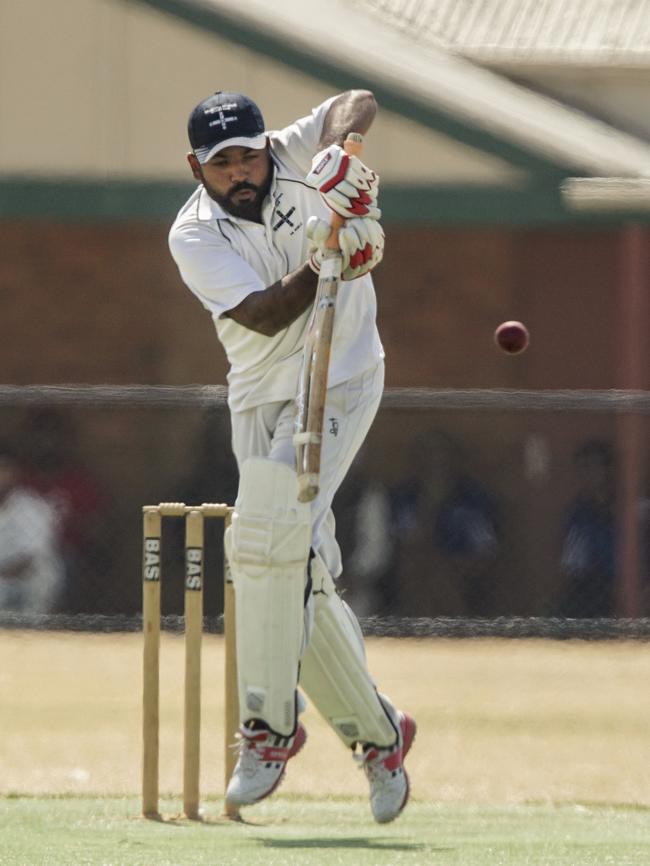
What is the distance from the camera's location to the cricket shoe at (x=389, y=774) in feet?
17.9

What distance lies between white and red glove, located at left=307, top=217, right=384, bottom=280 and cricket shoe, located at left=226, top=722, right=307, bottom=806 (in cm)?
119

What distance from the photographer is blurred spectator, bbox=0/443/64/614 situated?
28.9ft

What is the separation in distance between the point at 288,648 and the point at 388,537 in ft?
13.5

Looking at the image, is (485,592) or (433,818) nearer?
(433,818)

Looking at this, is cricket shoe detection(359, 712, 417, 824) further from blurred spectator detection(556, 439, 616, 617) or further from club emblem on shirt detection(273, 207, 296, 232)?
blurred spectator detection(556, 439, 616, 617)

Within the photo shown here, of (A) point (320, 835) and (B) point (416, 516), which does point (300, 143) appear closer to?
(A) point (320, 835)

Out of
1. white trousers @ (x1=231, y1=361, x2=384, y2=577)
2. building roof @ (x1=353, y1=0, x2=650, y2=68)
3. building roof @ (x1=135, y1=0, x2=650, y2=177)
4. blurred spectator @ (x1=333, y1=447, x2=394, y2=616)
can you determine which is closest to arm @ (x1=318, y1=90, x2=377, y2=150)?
white trousers @ (x1=231, y1=361, x2=384, y2=577)

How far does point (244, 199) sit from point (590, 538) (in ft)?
14.1

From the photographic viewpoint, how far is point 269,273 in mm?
5527

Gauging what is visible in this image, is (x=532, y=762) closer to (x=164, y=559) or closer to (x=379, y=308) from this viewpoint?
(x=164, y=559)

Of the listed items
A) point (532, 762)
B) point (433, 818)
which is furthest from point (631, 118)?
point (433, 818)

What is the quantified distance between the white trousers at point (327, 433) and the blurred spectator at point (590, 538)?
3621 millimetres

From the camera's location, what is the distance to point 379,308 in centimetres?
1571

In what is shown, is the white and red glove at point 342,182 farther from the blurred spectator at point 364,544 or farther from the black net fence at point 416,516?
the blurred spectator at point 364,544
